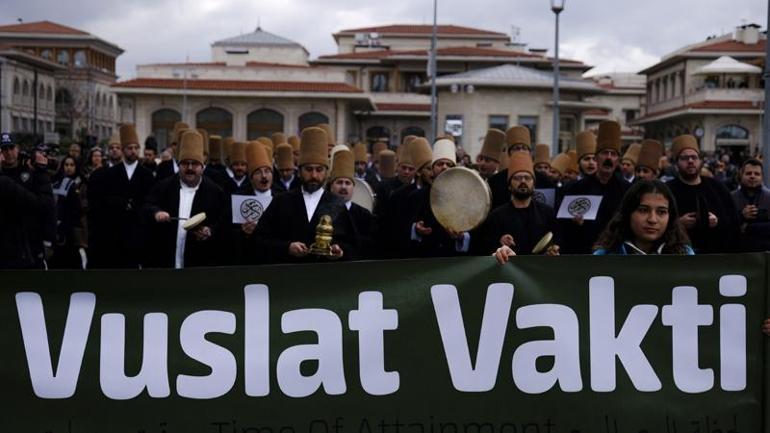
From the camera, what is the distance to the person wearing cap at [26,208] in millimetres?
7484

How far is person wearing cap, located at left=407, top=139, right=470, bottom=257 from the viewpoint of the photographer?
26.9 feet

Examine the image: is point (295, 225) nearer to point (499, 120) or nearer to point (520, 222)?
point (520, 222)

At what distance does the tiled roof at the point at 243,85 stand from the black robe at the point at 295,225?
5143 cm

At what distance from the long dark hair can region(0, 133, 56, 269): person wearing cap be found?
392cm

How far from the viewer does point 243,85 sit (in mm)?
59375

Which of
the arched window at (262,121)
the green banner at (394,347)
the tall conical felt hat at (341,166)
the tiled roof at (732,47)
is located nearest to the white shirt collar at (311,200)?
the tall conical felt hat at (341,166)

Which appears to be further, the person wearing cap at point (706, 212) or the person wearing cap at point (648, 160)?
the person wearing cap at point (648, 160)

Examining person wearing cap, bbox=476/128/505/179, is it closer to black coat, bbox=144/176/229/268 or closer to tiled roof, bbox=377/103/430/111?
black coat, bbox=144/176/229/268

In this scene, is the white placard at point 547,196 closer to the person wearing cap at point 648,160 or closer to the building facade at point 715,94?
the person wearing cap at point 648,160

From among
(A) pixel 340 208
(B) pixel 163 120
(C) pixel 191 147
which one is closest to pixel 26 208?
(A) pixel 340 208

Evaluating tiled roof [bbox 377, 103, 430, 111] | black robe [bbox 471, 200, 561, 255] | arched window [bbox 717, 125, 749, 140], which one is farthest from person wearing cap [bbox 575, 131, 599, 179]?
arched window [bbox 717, 125, 749, 140]

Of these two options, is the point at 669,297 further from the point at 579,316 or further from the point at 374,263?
the point at 374,263

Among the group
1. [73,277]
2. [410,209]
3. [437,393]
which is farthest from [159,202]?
[437,393]

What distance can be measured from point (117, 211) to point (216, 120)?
4946 centimetres
